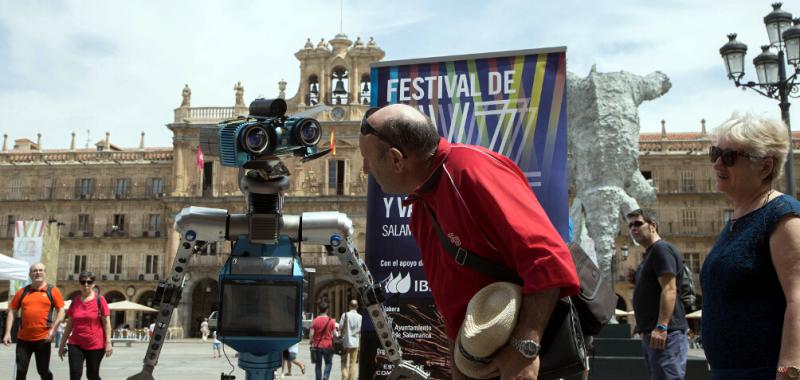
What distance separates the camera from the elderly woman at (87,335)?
7043mm

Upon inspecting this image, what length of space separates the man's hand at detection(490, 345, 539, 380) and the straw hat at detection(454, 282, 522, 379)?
2cm

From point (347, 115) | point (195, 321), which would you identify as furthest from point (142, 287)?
point (347, 115)

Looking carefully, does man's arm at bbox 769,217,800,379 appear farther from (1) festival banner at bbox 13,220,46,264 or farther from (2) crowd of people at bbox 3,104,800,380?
(1) festival banner at bbox 13,220,46,264

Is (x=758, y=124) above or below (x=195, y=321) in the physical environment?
above

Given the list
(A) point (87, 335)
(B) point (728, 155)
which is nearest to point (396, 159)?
(B) point (728, 155)

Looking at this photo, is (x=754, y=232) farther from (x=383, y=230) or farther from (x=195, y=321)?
(x=195, y=321)

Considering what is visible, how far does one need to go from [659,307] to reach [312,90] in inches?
1657

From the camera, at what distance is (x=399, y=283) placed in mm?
5184

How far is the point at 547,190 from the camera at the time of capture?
4.76m

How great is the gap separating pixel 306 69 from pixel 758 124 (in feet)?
145

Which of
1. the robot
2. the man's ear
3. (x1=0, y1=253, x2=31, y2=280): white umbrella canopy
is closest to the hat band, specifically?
the man's ear

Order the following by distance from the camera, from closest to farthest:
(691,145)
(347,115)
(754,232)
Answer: (754,232), (347,115), (691,145)

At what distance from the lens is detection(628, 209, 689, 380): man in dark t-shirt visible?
4.80 meters

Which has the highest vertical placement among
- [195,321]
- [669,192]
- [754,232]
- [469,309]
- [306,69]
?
[306,69]
